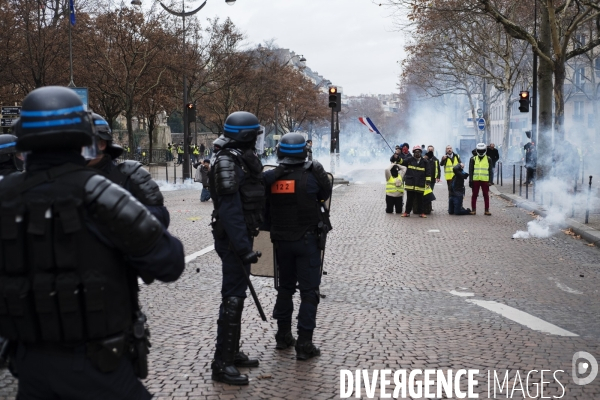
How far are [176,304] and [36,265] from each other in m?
5.20

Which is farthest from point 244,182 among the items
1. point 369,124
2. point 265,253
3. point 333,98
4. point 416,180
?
point 333,98

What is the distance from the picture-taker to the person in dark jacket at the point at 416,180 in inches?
719

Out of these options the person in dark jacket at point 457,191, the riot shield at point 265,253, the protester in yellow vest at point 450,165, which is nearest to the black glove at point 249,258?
the riot shield at point 265,253

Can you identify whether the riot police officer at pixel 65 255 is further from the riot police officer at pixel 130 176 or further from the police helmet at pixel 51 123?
the riot police officer at pixel 130 176

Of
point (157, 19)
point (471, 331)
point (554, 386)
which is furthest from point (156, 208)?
point (157, 19)

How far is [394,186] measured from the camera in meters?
18.8

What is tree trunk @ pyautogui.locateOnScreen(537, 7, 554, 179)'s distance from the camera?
2223cm

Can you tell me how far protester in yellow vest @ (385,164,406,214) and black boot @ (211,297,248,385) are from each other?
44.7 ft

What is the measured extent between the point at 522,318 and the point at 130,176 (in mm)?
4293

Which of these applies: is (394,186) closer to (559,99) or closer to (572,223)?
(572,223)

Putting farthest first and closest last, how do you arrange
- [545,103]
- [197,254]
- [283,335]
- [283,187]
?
[545,103]
[197,254]
[283,335]
[283,187]

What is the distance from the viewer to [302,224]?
5738mm

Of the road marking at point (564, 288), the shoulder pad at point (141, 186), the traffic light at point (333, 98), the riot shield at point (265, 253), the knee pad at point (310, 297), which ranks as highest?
the traffic light at point (333, 98)

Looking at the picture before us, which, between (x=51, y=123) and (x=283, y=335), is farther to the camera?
(x=283, y=335)
